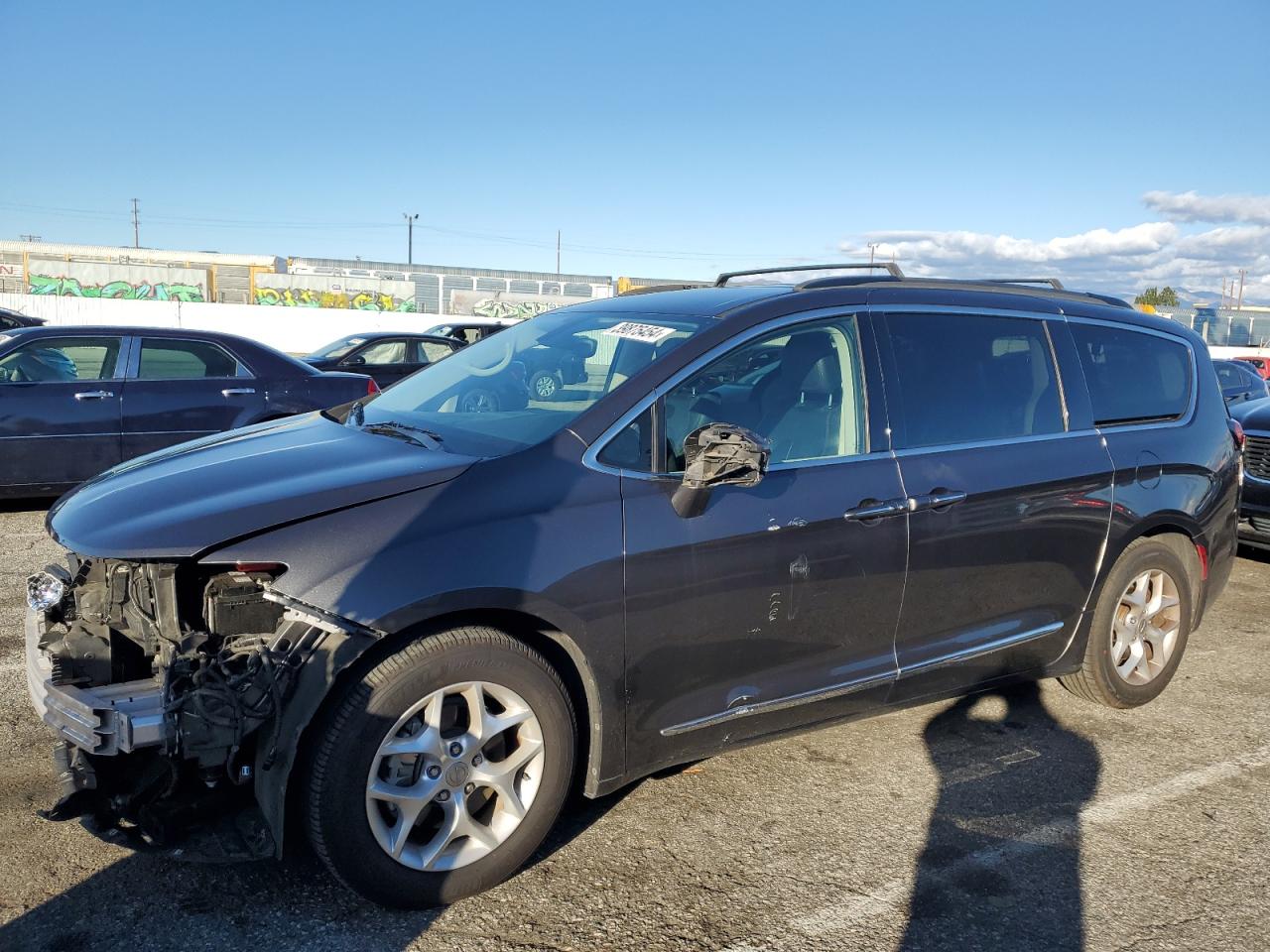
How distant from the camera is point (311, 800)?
2801mm

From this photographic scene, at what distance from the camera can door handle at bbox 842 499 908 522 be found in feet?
11.8

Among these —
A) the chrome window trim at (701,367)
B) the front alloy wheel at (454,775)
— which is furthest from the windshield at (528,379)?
the front alloy wheel at (454,775)

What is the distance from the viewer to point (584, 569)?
310cm

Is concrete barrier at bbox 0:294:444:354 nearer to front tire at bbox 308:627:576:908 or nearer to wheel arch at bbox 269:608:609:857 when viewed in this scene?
wheel arch at bbox 269:608:609:857

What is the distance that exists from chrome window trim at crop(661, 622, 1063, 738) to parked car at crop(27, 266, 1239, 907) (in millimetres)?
→ 12

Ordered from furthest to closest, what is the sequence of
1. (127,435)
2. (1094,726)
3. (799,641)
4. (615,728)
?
(127,435)
(1094,726)
(799,641)
(615,728)

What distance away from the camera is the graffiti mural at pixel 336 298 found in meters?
42.1

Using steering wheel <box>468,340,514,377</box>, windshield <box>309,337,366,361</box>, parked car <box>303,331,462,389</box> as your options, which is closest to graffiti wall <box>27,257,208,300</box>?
windshield <box>309,337,366,361</box>

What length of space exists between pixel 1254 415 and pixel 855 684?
611 centimetres

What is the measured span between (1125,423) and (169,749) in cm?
399

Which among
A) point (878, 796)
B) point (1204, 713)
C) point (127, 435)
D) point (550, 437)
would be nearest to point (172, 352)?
point (127, 435)

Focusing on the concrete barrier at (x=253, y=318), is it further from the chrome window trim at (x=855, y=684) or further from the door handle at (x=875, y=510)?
the door handle at (x=875, y=510)

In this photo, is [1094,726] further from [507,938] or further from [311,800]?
[311,800]

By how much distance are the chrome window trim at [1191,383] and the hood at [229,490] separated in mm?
2922
